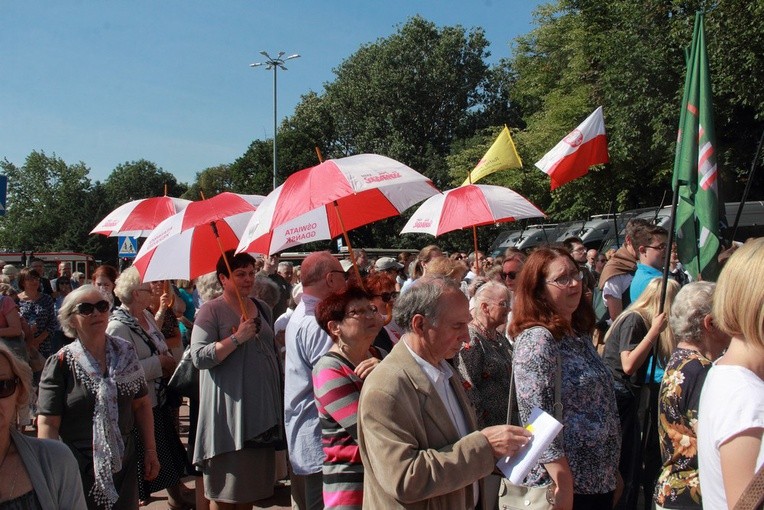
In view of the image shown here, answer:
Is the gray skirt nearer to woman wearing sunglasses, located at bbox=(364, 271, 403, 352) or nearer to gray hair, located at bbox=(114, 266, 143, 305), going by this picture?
woman wearing sunglasses, located at bbox=(364, 271, 403, 352)

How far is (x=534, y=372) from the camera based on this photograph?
10.9 ft

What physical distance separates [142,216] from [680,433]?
17.7 feet

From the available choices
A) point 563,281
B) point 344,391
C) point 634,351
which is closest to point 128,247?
point 634,351

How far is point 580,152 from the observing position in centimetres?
988

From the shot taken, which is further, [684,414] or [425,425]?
[684,414]

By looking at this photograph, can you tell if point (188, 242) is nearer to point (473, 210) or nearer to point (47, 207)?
point (473, 210)

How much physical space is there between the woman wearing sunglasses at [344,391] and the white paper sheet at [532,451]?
733 millimetres

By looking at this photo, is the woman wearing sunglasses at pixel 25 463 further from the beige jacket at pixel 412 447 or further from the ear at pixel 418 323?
the ear at pixel 418 323

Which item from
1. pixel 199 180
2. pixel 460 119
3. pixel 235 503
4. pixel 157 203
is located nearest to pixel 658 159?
pixel 460 119

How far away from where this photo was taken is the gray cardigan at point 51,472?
2611 millimetres

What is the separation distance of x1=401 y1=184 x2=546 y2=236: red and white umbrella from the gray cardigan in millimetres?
6052

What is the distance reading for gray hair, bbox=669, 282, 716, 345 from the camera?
3.72 m

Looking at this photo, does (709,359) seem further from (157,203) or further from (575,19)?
(575,19)

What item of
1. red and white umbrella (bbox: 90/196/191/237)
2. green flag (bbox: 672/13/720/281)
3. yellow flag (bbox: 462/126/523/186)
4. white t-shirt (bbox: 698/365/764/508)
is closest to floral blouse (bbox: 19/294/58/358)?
red and white umbrella (bbox: 90/196/191/237)
